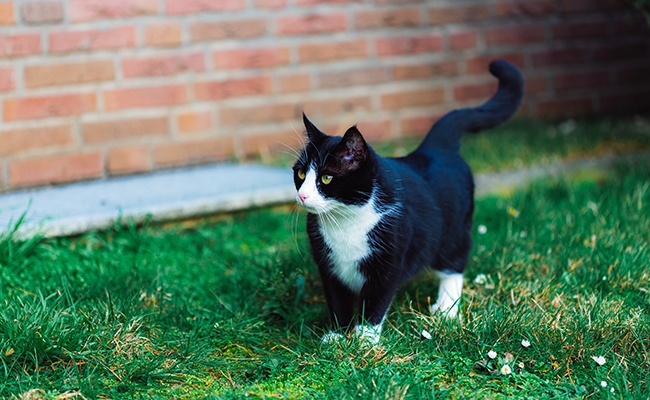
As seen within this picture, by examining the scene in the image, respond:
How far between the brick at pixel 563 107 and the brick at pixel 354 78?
135 centimetres

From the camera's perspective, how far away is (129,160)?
3412 millimetres

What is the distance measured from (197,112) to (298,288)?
1.75 m

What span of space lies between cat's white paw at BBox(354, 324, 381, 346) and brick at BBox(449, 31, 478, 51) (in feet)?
9.21

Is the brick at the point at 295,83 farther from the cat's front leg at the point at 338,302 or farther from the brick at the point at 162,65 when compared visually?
the cat's front leg at the point at 338,302

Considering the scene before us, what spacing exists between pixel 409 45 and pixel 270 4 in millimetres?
998

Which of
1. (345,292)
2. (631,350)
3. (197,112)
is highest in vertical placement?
(197,112)

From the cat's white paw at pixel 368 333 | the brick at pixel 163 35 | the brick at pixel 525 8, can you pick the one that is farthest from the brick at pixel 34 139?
the brick at pixel 525 8

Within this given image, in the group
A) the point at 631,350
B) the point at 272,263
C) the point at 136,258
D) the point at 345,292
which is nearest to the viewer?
the point at 631,350

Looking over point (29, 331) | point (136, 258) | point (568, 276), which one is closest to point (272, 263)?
point (136, 258)

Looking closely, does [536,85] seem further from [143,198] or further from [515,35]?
[143,198]

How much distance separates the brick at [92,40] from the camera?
316 centimetres

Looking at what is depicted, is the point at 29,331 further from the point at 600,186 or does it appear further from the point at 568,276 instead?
the point at 600,186

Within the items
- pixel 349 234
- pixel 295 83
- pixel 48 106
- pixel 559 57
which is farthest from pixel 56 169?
pixel 559 57

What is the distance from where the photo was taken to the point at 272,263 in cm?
230
